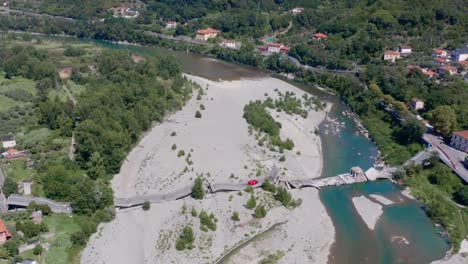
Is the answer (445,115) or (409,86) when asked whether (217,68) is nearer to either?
(409,86)

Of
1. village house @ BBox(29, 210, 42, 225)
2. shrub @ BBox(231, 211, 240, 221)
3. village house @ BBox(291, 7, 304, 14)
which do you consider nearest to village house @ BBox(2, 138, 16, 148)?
village house @ BBox(29, 210, 42, 225)

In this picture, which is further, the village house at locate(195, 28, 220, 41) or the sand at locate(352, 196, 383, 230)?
the village house at locate(195, 28, 220, 41)

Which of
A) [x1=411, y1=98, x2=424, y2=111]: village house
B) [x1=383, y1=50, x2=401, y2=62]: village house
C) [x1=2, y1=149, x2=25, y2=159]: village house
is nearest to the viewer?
[x1=2, y1=149, x2=25, y2=159]: village house

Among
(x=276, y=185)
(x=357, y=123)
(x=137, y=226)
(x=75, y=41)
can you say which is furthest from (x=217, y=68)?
(x=137, y=226)

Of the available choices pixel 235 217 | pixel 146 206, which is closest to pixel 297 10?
pixel 235 217

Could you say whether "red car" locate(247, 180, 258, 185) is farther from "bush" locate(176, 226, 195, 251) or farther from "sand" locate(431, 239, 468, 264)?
"sand" locate(431, 239, 468, 264)

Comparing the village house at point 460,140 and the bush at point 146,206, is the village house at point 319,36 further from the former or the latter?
the bush at point 146,206
